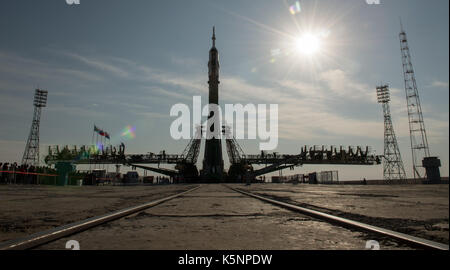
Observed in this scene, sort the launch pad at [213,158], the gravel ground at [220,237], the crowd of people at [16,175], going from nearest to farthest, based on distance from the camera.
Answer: the gravel ground at [220,237] < the crowd of people at [16,175] < the launch pad at [213,158]

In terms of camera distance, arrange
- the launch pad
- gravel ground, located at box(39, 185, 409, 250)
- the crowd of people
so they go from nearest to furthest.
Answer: gravel ground, located at box(39, 185, 409, 250)
the crowd of people
the launch pad

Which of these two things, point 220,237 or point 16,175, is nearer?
point 220,237

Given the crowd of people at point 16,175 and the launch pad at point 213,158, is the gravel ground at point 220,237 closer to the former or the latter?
the crowd of people at point 16,175

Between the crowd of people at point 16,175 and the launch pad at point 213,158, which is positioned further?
the launch pad at point 213,158

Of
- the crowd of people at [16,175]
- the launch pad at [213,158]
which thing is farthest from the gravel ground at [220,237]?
the launch pad at [213,158]

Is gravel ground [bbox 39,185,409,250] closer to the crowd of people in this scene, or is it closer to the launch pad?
the crowd of people

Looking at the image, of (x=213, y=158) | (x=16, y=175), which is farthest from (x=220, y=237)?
(x=213, y=158)

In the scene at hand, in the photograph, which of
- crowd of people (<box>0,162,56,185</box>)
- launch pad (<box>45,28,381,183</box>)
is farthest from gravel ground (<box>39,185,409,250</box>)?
launch pad (<box>45,28,381,183</box>)

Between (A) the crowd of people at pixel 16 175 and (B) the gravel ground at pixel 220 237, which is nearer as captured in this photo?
(B) the gravel ground at pixel 220 237

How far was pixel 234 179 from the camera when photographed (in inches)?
2822

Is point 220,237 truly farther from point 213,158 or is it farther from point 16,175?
point 213,158

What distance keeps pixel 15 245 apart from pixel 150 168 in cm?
8109

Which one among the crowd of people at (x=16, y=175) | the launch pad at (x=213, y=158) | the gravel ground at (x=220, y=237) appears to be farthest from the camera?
the launch pad at (x=213, y=158)
